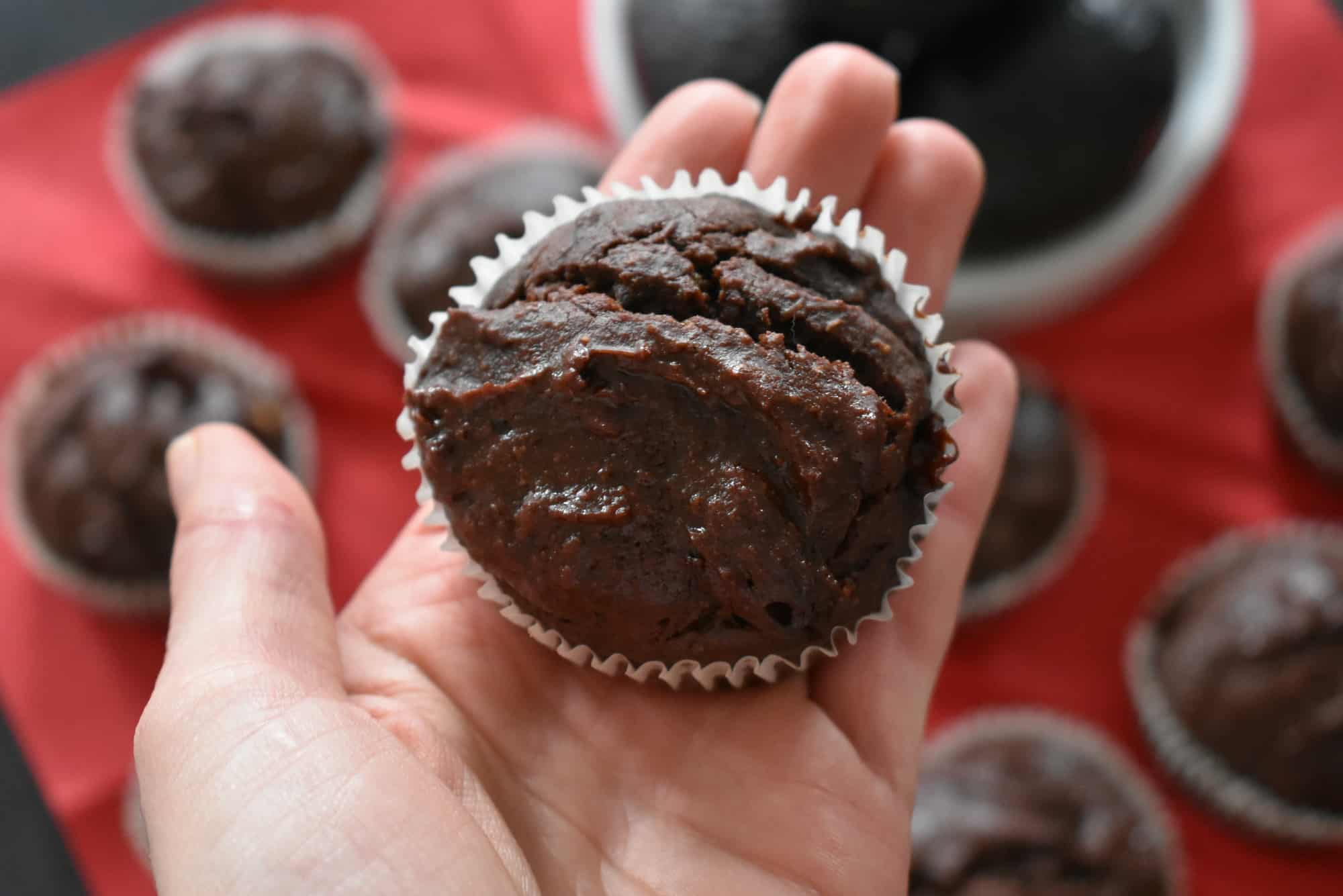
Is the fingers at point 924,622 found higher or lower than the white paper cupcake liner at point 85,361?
higher

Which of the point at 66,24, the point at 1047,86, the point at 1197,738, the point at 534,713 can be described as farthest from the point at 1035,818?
the point at 66,24

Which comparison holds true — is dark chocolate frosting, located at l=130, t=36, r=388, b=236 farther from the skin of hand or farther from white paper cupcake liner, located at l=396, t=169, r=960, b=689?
white paper cupcake liner, located at l=396, t=169, r=960, b=689

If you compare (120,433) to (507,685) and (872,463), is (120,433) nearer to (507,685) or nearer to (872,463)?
(507,685)

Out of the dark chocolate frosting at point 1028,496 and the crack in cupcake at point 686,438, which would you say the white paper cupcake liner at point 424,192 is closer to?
the dark chocolate frosting at point 1028,496

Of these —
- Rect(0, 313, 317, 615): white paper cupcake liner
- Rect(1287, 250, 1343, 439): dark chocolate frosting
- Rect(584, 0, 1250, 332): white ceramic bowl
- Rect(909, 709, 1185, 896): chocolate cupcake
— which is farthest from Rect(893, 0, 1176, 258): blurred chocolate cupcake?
Rect(0, 313, 317, 615): white paper cupcake liner

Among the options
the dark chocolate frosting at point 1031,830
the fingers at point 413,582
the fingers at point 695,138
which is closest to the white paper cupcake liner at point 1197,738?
the dark chocolate frosting at point 1031,830

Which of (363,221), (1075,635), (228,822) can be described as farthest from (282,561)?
(1075,635)
